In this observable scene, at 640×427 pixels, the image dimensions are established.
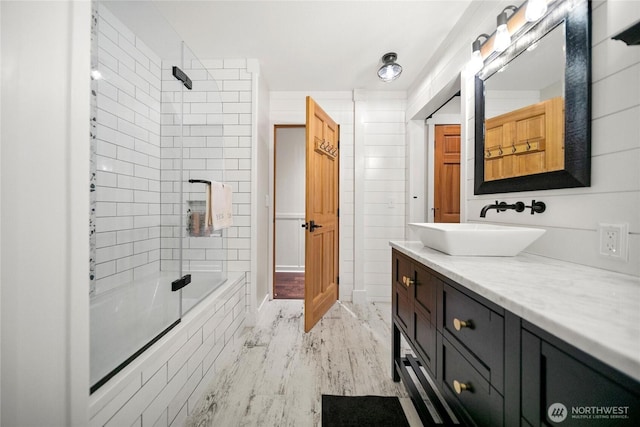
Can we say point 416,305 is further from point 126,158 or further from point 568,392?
point 126,158

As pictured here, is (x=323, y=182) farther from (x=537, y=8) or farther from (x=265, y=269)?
(x=537, y=8)

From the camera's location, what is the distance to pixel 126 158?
1.73 metres

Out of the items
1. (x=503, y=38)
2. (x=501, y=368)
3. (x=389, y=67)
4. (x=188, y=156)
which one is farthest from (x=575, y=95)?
(x=188, y=156)

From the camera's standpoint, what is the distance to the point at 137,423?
956 millimetres

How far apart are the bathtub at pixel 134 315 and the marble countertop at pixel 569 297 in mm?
1243

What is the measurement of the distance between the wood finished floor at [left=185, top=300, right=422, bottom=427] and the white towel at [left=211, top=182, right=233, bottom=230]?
39.8 inches

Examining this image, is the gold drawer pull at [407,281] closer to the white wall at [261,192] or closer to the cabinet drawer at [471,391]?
the cabinet drawer at [471,391]

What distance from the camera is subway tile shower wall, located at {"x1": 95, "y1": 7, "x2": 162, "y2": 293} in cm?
147

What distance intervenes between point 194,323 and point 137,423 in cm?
49

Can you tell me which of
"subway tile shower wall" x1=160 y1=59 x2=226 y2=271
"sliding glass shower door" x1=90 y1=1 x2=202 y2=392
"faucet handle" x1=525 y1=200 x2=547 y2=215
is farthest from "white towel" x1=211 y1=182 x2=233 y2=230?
"faucet handle" x1=525 y1=200 x2=547 y2=215

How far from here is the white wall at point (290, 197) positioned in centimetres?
427

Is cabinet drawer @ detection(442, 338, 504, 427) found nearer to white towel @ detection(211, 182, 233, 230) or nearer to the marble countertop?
the marble countertop

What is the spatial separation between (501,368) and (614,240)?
66cm

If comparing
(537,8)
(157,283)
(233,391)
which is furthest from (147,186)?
(537,8)
